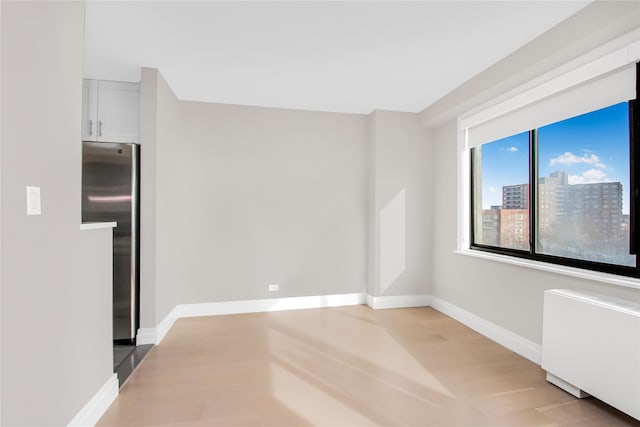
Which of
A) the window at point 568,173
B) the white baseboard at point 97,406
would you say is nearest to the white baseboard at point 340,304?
the window at point 568,173

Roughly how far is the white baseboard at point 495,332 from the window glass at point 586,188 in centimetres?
85

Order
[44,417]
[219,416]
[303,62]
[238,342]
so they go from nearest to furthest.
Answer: [44,417], [219,416], [303,62], [238,342]

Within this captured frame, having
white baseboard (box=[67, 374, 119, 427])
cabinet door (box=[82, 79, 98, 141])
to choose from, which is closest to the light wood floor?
white baseboard (box=[67, 374, 119, 427])

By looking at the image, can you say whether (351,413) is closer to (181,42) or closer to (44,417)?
(44,417)

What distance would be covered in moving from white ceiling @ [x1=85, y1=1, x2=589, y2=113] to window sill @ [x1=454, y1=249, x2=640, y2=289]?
74.0 inches

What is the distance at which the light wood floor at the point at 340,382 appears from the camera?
1913 millimetres

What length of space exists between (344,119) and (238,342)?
123 inches

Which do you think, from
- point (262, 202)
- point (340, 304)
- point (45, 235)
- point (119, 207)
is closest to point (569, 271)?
point (340, 304)

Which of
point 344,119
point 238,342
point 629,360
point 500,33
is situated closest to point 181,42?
point 344,119

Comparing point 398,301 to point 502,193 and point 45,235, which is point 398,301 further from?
point 45,235

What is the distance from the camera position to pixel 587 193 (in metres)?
2.43

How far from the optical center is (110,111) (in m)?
3.23

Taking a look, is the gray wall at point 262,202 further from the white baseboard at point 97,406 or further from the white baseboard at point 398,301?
the white baseboard at point 97,406

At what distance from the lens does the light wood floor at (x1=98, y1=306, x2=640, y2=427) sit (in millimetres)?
1913
